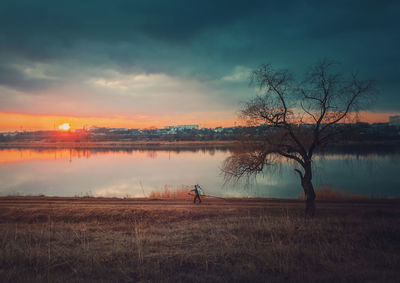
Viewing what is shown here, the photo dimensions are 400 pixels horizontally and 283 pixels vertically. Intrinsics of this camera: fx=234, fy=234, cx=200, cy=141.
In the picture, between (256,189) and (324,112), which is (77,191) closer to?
(256,189)

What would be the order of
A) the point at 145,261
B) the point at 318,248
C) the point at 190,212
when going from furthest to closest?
1. the point at 190,212
2. the point at 318,248
3. the point at 145,261

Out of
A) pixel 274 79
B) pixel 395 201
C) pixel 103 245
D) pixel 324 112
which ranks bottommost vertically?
pixel 395 201

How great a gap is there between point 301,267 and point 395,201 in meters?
18.6

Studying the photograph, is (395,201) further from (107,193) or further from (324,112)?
(107,193)

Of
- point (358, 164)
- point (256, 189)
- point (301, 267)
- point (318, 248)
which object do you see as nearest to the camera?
point (301, 267)

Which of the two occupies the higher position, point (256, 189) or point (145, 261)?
point (145, 261)

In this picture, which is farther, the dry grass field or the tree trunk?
the tree trunk

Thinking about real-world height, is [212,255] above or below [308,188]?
below

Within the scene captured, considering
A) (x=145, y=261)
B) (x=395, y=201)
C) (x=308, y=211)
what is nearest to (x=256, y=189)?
(x=395, y=201)

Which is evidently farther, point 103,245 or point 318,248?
point 103,245

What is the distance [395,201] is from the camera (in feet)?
63.3

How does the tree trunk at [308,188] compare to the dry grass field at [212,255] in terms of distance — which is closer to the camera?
the dry grass field at [212,255]

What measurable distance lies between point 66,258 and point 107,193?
25.5 metres

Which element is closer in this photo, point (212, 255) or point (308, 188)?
point (212, 255)
